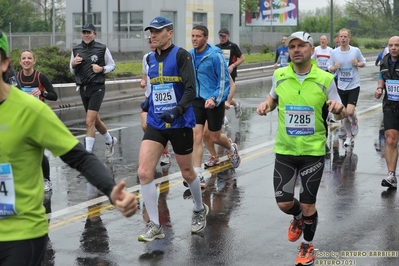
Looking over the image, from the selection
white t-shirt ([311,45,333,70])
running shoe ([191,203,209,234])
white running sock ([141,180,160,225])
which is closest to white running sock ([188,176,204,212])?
running shoe ([191,203,209,234])

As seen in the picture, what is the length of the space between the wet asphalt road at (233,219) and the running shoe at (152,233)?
0.07 m

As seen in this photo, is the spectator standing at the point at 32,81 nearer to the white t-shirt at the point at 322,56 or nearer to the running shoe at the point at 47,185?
the running shoe at the point at 47,185

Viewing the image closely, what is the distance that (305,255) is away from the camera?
269 inches

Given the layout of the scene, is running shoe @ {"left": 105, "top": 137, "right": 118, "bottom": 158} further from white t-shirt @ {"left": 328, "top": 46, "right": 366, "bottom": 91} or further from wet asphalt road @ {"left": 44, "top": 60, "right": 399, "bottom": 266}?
white t-shirt @ {"left": 328, "top": 46, "right": 366, "bottom": 91}

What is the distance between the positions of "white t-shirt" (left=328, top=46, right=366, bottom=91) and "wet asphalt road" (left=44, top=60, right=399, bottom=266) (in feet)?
3.90

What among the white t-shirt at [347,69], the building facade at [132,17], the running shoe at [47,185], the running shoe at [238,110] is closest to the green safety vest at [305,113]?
the running shoe at [47,185]

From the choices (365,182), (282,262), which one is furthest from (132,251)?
(365,182)

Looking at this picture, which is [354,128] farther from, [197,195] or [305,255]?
[305,255]

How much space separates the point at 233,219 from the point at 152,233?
122 cm

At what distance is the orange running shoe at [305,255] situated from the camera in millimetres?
6789

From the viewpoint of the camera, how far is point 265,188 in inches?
396

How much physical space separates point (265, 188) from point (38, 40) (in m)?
31.8

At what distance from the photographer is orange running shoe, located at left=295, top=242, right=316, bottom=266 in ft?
22.3

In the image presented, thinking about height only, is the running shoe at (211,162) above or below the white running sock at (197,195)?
below
